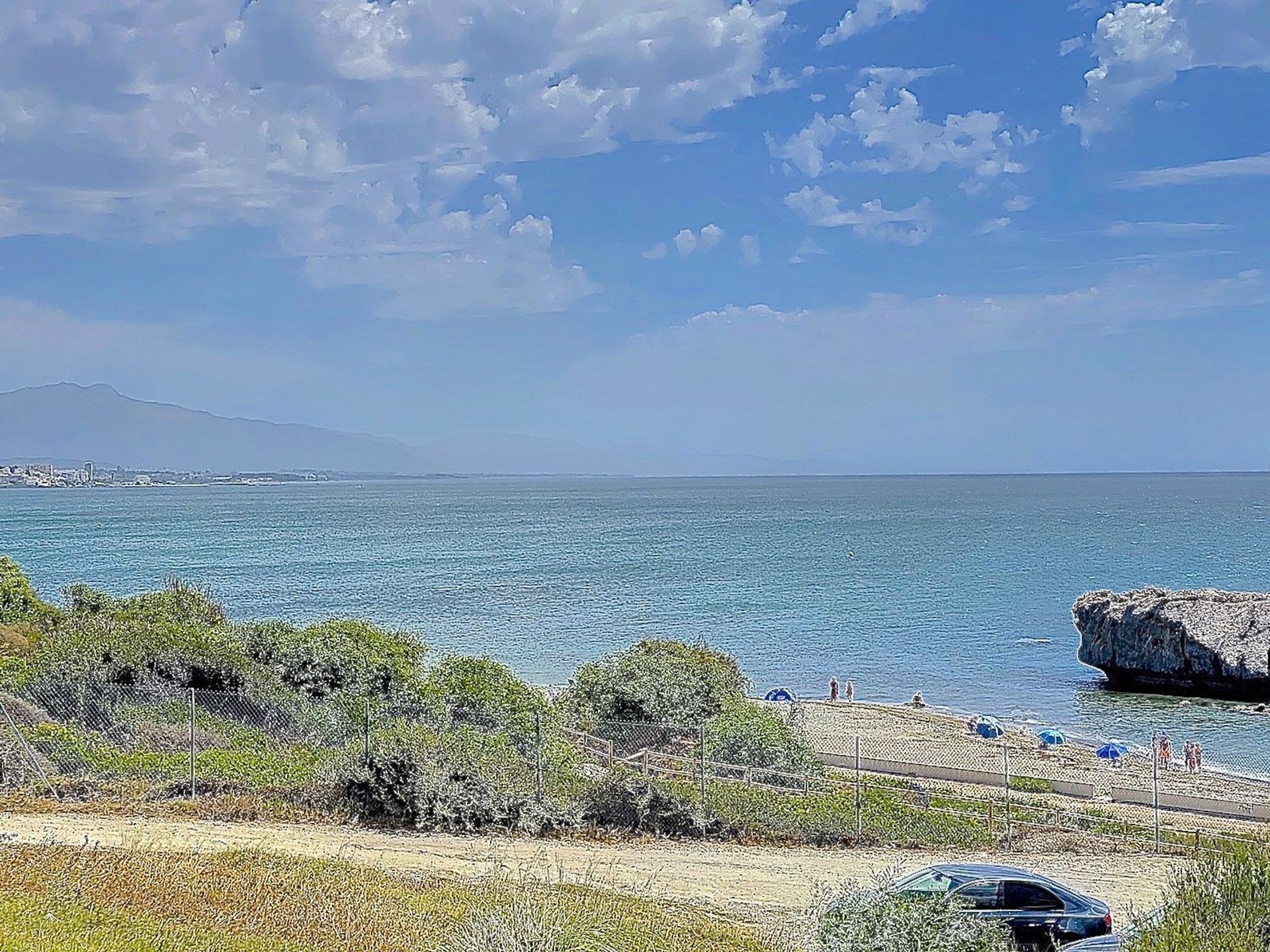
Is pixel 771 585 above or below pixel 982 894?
below

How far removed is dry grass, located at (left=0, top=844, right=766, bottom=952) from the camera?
8906 millimetres

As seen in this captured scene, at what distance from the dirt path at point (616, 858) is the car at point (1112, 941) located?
2348 mm

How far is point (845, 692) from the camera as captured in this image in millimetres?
48562

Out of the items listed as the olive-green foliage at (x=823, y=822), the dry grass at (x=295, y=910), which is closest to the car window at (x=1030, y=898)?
the dry grass at (x=295, y=910)

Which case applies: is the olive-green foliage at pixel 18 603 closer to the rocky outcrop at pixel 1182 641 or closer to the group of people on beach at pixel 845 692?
the group of people on beach at pixel 845 692

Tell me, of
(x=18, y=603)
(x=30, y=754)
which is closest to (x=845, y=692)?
(x=18, y=603)

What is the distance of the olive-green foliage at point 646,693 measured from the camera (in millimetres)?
28641

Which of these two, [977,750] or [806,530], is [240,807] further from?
[806,530]

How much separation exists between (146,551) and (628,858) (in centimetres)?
11381

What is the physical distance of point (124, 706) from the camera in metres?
20.0

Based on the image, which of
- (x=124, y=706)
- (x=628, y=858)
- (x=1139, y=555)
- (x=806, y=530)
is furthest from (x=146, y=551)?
(x=628, y=858)

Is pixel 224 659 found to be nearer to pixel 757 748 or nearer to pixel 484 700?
pixel 484 700

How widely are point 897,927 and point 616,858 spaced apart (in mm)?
7051

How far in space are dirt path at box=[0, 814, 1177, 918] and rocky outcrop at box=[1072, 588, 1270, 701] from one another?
32.9 metres
